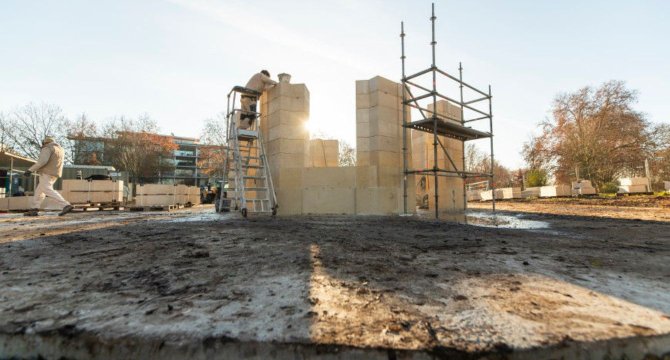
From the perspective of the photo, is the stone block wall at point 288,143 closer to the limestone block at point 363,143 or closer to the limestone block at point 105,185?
the limestone block at point 363,143

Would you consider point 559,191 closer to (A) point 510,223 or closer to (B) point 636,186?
(B) point 636,186

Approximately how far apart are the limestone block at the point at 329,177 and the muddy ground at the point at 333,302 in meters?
4.74

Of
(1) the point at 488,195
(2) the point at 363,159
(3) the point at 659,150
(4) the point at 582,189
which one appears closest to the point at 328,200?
(2) the point at 363,159

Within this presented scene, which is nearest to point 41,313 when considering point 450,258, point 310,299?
point 310,299

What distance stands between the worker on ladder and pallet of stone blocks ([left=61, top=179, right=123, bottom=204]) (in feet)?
23.8

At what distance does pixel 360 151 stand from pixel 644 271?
609 cm

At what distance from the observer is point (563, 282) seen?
184 centimetres

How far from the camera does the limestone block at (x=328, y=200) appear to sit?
7.61 metres

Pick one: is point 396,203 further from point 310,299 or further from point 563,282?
point 310,299

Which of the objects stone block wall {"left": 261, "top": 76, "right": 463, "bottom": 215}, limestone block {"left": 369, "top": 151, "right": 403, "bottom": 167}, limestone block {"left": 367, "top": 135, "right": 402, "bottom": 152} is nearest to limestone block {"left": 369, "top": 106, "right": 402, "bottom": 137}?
stone block wall {"left": 261, "top": 76, "right": 463, "bottom": 215}

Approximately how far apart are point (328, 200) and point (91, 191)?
31.8 ft

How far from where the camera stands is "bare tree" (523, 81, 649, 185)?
2628 cm

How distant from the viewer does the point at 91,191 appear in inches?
456

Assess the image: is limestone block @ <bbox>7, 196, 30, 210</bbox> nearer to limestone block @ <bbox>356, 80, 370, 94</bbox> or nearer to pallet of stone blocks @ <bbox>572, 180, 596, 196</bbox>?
limestone block @ <bbox>356, 80, 370, 94</bbox>
